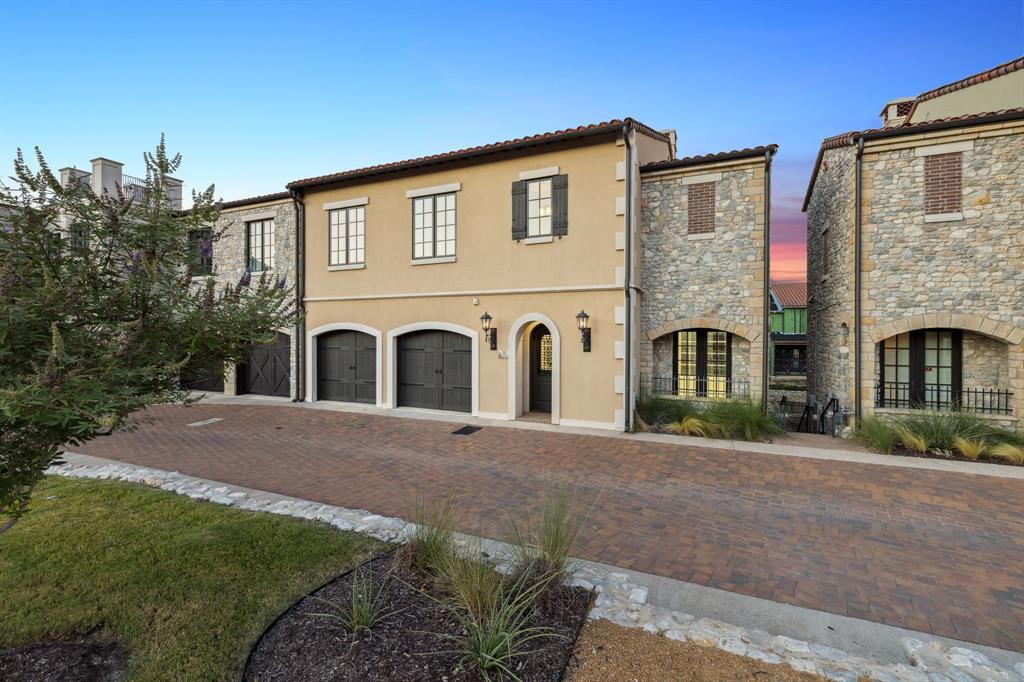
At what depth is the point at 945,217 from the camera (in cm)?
938

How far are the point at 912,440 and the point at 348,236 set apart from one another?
14.2 m

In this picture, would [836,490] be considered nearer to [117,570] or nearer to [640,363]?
[640,363]

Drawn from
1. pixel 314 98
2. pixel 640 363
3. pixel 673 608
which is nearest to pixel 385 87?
pixel 314 98

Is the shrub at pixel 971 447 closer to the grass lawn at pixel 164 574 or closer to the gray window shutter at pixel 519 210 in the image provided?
the gray window shutter at pixel 519 210

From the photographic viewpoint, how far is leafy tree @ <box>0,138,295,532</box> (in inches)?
88.0

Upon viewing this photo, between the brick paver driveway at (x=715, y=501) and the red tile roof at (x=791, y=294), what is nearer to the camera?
the brick paver driveway at (x=715, y=501)

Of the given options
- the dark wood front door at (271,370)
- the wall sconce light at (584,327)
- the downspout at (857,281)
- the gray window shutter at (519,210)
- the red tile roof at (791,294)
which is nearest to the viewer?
Answer: the downspout at (857,281)

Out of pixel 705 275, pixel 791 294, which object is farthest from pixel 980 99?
pixel 791 294

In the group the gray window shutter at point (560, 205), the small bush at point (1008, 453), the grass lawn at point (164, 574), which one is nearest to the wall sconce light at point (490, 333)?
the gray window shutter at point (560, 205)

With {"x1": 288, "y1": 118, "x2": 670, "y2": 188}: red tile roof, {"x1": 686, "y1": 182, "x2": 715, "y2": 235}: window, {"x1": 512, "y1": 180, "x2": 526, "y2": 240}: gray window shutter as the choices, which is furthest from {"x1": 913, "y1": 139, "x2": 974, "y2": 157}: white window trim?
{"x1": 512, "y1": 180, "x2": 526, "y2": 240}: gray window shutter

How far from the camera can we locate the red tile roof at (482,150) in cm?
1021

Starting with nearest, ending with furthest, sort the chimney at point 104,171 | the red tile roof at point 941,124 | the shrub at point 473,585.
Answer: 1. the shrub at point 473,585
2. the red tile roof at point 941,124
3. the chimney at point 104,171

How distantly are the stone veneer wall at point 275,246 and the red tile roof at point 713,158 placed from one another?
10716 millimetres

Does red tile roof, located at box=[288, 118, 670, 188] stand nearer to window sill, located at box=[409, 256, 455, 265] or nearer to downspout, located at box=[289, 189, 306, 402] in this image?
downspout, located at box=[289, 189, 306, 402]
